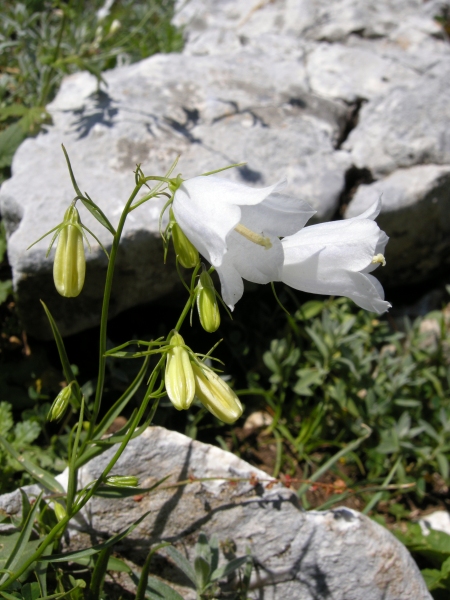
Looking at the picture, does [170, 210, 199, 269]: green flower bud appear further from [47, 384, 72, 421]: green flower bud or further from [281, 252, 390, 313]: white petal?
[47, 384, 72, 421]: green flower bud

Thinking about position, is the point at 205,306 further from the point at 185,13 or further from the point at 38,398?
the point at 185,13

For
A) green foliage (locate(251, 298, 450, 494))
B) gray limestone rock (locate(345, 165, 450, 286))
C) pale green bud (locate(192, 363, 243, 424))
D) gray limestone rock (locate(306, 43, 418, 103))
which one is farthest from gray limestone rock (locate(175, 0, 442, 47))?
pale green bud (locate(192, 363, 243, 424))

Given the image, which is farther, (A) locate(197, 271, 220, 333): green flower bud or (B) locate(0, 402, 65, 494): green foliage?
(B) locate(0, 402, 65, 494): green foliage

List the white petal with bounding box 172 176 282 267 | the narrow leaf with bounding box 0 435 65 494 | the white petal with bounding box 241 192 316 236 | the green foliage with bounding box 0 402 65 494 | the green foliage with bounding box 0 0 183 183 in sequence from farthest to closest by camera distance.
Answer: the green foliage with bounding box 0 0 183 183, the green foliage with bounding box 0 402 65 494, the narrow leaf with bounding box 0 435 65 494, the white petal with bounding box 241 192 316 236, the white petal with bounding box 172 176 282 267

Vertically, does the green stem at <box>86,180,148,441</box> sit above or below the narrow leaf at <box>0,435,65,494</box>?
above

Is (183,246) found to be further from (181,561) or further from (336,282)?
(181,561)

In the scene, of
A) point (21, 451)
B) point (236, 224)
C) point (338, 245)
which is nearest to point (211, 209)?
Result: point (236, 224)

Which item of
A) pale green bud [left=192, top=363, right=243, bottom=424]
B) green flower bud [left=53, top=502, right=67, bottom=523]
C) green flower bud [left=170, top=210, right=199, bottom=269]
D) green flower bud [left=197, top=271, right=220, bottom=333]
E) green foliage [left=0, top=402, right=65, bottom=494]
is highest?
green flower bud [left=170, top=210, right=199, bottom=269]
